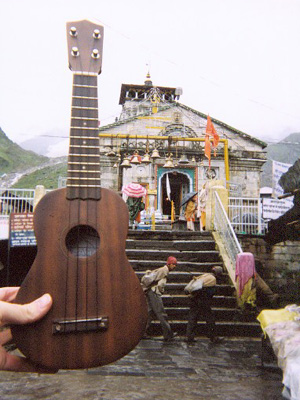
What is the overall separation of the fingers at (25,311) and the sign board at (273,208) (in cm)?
1181

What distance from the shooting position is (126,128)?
21828 mm

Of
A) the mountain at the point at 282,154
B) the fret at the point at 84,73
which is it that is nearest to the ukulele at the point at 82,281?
the fret at the point at 84,73

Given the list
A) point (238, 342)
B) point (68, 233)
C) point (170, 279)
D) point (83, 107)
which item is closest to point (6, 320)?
point (68, 233)

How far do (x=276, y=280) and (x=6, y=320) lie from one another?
1053 centimetres

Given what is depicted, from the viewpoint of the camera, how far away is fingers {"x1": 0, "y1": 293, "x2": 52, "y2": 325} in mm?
1458

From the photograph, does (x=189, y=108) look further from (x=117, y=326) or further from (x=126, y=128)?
(x=117, y=326)

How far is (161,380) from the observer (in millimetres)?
4430

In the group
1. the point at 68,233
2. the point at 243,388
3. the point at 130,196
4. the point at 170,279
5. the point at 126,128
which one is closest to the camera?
the point at 68,233

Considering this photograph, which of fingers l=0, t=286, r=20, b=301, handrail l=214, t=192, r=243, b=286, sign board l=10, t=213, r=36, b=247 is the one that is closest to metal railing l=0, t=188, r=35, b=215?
sign board l=10, t=213, r=36, b=247

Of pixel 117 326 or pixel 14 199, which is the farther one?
pixel 14 199

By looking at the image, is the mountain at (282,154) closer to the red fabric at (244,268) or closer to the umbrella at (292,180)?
the red fabric at (244,268)

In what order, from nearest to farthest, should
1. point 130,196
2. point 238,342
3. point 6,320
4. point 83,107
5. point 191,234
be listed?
point 6,320
point 83,107
point 238,342
point 191,234
point 130,196

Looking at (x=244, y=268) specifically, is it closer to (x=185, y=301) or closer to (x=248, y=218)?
(x=185, y=301)

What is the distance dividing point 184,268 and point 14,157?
54.4 metres
